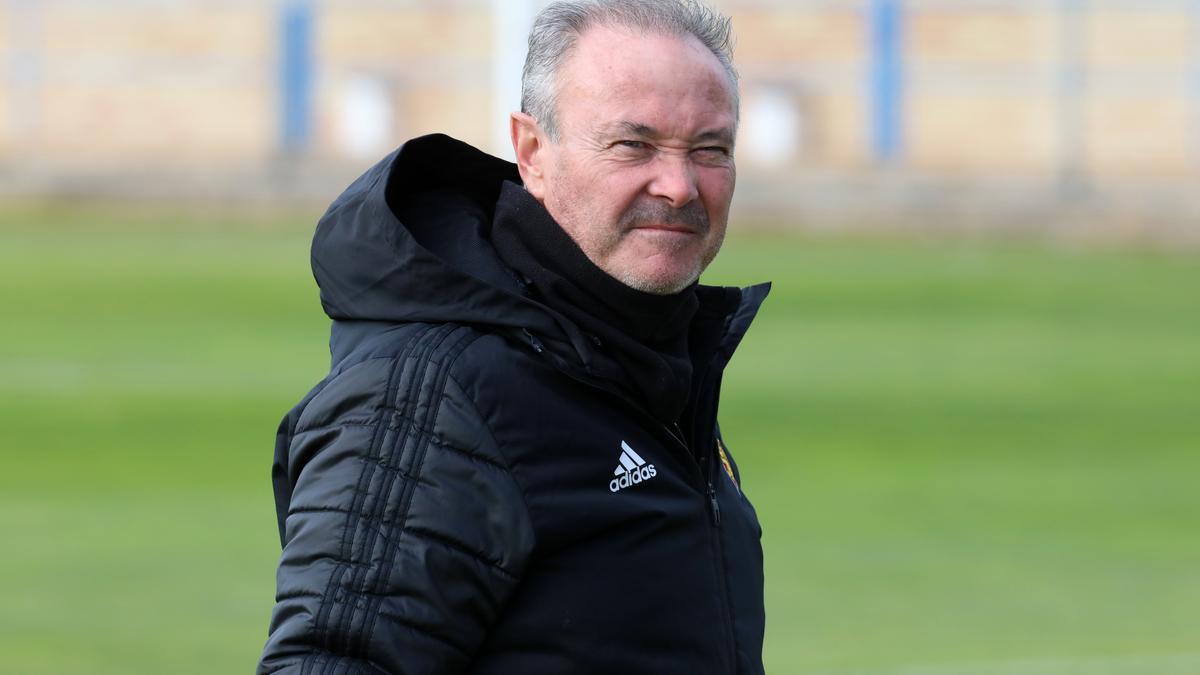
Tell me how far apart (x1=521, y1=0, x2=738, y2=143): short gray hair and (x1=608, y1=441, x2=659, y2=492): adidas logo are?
0.41 meters

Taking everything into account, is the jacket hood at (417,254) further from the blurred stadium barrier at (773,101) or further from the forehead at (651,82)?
the blurred stadium barrier at (773,101)

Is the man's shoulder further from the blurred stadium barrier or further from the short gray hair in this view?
the blurred stadium barrier


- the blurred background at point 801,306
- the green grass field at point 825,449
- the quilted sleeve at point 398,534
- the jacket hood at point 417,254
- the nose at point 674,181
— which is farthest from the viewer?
the blurred background at point 801,306

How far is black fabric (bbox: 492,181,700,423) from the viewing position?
9.05ft

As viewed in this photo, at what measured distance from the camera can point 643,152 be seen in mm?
2791

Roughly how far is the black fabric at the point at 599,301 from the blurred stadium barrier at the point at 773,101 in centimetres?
1887

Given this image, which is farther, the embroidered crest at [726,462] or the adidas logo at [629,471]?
the embroidered crest at [726,462]

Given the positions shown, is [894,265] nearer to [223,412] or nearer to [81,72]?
[223,412]

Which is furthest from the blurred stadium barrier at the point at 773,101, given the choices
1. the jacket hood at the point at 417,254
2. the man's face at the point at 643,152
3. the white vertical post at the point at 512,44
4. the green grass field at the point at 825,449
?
the man's face at the point at 643,152

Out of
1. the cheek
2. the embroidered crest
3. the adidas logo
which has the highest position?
the cheek

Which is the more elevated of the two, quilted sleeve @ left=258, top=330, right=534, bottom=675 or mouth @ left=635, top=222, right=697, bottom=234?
mouth @ left=635, top=222, right=697, bottom=234

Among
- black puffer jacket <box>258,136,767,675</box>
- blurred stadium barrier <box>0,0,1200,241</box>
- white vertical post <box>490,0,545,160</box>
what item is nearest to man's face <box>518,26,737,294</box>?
black puffer jacket <box>258,136,767,675</box>

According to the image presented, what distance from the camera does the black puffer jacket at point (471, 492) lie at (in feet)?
8.30

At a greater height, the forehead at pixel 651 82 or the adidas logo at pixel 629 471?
the forehead at pixel 651 82
